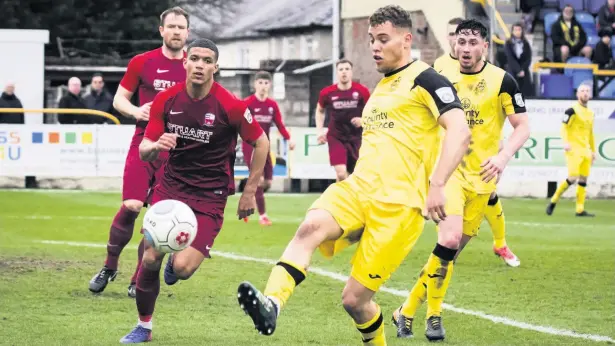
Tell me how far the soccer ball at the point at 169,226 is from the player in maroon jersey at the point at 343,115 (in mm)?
9892

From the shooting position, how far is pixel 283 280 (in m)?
6.23

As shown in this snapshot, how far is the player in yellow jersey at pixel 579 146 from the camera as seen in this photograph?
20.6 metres

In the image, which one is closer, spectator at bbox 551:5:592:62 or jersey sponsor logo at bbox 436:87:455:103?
jersey sponsor logo at bbox 436:87:455:103

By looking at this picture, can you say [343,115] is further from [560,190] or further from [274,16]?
[274,16]

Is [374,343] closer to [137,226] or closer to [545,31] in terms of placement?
[137,226]

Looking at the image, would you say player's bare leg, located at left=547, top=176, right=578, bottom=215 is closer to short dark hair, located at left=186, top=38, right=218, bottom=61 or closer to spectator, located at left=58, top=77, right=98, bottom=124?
spectator, located at left=58, top=77, right=98, bottom=124

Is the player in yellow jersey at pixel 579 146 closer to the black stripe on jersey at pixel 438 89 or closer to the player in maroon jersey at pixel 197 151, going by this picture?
the player in maroon jersey at pixel 197 151

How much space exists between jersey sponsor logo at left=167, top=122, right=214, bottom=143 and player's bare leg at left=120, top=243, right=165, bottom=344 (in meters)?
0.79

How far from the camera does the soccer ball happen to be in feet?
24.2

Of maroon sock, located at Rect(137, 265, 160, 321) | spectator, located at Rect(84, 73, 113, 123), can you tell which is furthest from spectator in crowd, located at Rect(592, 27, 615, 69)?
maroon sock, located at Rect(137, 265, 160, 321)

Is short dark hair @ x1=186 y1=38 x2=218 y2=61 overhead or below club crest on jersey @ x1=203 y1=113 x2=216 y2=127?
overhead

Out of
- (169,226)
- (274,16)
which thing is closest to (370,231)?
(169,226)

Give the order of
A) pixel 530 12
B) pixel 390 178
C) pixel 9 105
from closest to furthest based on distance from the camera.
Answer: pixel 390 178, pixel 9 105, pixel 530 12

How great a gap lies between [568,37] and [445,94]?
2166cm
